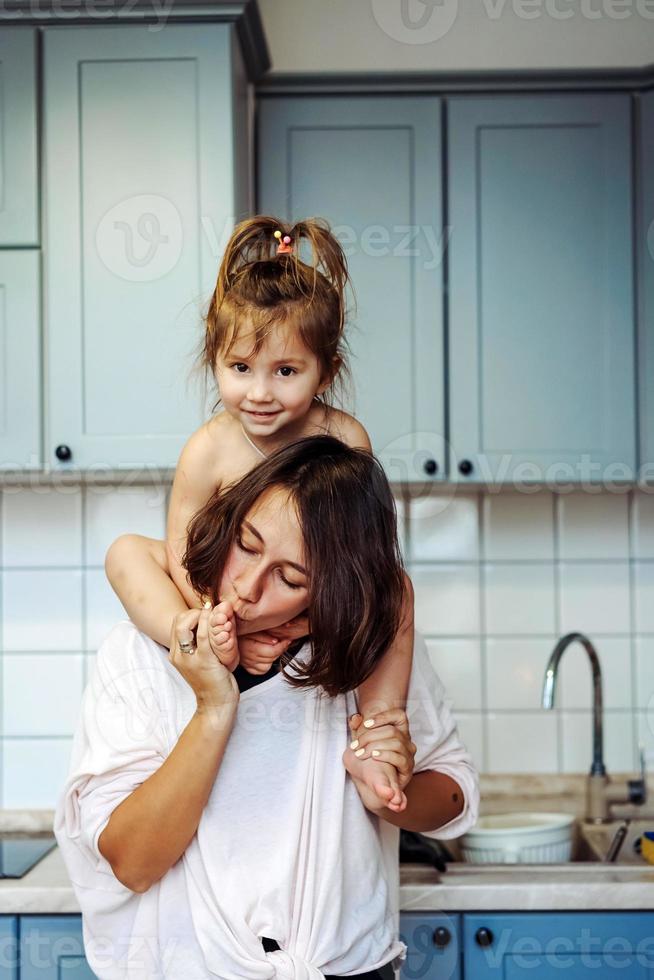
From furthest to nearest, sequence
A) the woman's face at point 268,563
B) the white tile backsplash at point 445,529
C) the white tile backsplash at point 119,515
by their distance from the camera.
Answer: the white tile backsplash at point 445,529, the white tile backsplash at point 119,515, the woman's face at point 268,563

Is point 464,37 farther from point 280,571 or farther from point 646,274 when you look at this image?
point 280,571

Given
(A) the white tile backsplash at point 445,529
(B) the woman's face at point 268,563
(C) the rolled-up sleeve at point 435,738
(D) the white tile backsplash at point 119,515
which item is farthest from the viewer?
(A) the white tile backsplash at point 445,529

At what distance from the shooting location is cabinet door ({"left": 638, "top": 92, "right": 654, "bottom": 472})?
2150mm

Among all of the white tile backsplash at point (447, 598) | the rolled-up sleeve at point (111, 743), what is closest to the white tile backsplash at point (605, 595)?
the white tile backsplash at point (447, 598)

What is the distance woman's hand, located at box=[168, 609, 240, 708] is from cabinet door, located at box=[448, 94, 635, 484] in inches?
43.9

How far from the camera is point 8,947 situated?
180 centimetres

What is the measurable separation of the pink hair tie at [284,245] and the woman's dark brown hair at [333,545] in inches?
10.5

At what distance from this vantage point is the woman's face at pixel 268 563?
1108mm

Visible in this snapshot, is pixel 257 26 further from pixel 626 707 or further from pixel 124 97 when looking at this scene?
pixel 626 707

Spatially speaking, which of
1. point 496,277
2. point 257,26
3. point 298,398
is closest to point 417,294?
point 496,277

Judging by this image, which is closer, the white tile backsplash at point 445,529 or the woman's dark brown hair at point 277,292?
the woman's dark brown hair at point 277,292

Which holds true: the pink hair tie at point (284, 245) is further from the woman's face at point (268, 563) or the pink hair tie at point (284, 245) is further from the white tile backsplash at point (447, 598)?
the white tile backsplash at point (447, 598)

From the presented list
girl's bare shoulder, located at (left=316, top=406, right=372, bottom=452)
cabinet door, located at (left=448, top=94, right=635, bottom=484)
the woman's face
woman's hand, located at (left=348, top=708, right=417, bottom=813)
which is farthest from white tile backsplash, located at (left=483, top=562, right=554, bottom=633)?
the woman's face

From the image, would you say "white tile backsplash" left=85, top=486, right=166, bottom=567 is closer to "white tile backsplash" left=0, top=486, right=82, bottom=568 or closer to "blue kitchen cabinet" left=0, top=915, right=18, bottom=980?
"white tile backsplash" left=0, top=486, right=82, bottom=568
